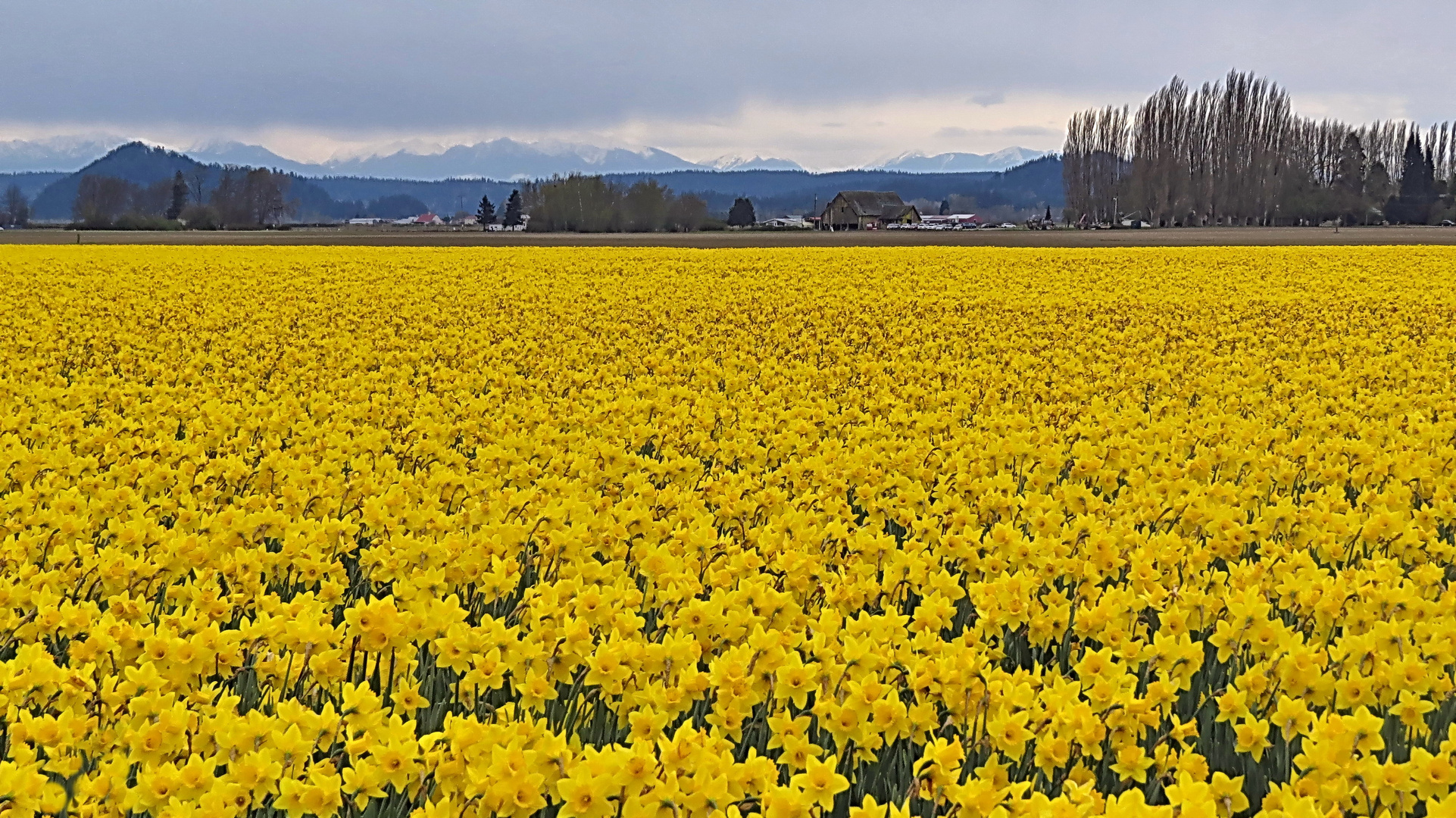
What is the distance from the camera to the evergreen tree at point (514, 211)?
14125 cm

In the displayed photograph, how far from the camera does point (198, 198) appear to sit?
507 feet

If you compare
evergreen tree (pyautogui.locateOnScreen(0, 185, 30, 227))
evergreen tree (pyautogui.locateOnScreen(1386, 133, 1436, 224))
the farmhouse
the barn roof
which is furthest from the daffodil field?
evergreen tree (pyautogui.locateOnScreen(0, 185, 30, 227))

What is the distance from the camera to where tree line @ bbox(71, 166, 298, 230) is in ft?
389

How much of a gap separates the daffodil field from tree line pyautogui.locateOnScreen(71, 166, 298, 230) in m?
107

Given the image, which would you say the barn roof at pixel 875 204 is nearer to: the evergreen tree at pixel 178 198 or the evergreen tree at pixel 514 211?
the evergreen tree at pixel 514 211

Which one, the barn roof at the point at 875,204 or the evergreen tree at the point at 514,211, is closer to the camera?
the evergreen tree at the point at 514,211

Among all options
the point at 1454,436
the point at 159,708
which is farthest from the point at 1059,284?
the point at 159,708

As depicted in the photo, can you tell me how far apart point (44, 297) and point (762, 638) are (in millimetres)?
→ 21271

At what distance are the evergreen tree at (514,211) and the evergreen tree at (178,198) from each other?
36.9 m

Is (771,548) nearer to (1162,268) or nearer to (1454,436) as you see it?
(1454,436)

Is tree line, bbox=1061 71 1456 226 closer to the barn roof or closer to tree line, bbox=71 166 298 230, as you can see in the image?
the barn roof

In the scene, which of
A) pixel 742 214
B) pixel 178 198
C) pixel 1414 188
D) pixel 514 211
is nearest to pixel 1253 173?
pixel 1414 188

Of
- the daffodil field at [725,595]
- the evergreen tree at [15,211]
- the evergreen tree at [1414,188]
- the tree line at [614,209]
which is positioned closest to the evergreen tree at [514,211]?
the tree line at [614,209]

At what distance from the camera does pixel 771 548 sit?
5.33m
